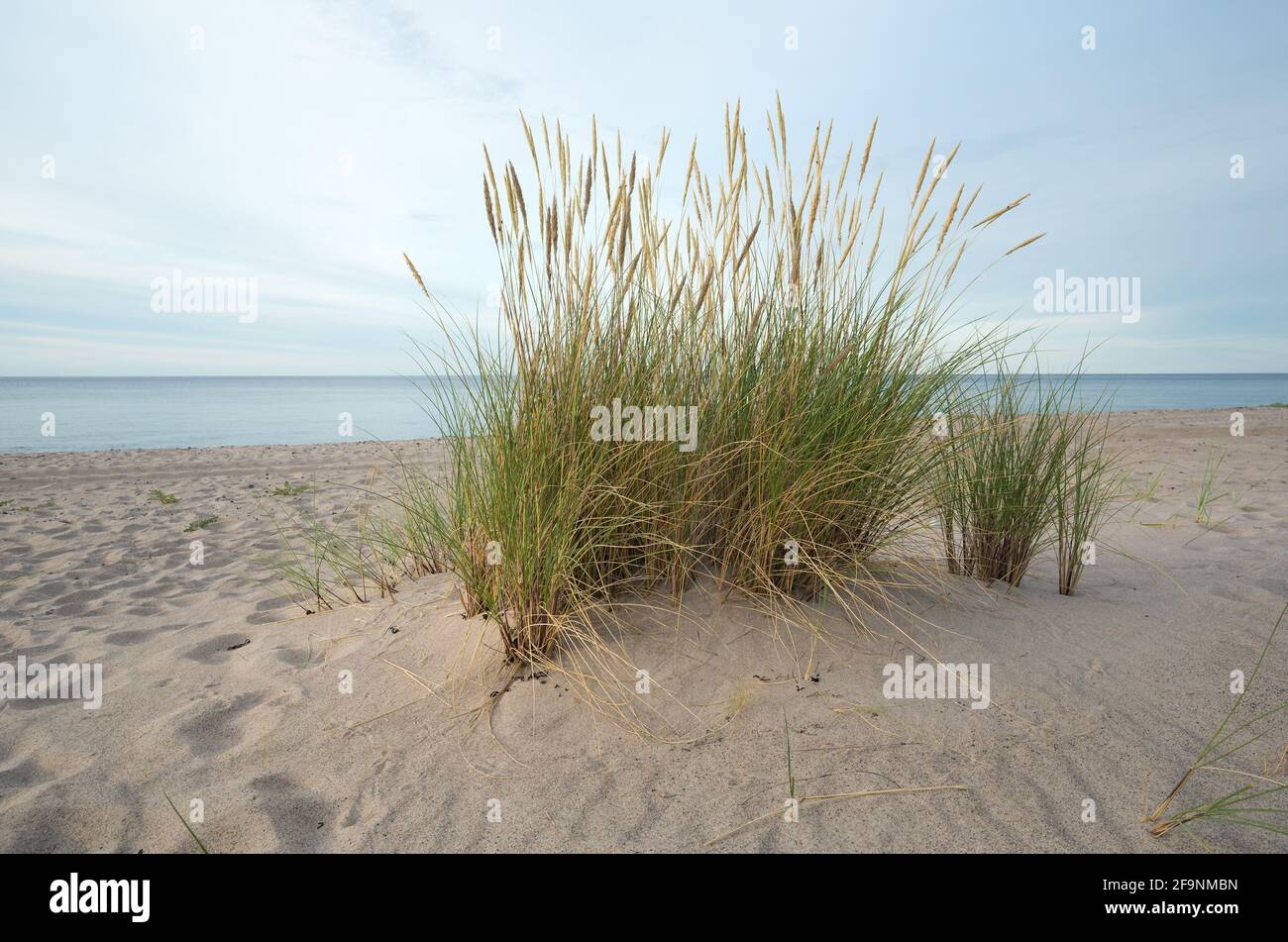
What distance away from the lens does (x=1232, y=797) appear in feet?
5.33

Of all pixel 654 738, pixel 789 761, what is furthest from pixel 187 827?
pixel 789 761

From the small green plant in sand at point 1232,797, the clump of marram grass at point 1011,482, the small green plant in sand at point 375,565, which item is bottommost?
the small green plant in sand at point 1232,797

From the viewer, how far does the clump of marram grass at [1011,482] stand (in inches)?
110

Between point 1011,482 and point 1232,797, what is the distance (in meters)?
1.41

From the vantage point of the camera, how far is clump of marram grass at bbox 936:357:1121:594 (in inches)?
110

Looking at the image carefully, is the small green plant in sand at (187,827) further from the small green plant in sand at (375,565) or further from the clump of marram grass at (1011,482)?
the clump of marram grass at (1011,482)

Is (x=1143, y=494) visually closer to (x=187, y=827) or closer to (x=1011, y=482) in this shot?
(x=1011, y=482)

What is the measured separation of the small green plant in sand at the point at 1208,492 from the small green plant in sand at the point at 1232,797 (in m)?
3.15

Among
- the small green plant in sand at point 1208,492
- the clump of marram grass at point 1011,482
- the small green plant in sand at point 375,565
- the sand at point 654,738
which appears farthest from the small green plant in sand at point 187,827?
the small green plant in sand at point 1208,492

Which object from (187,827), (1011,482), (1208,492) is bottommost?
(187,827)

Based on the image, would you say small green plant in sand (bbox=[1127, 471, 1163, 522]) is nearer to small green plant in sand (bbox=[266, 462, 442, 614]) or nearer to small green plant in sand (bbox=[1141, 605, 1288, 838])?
small green plant in sand (bbox=[1141, 605, 1288, 838])

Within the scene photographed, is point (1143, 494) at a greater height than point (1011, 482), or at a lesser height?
lesser

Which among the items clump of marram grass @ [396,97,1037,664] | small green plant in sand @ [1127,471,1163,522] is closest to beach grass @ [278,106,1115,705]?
clump of marram grass @ [396,97,1037,664]

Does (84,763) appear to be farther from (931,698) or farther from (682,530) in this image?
A: (931,698)
